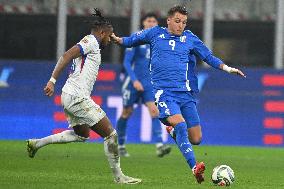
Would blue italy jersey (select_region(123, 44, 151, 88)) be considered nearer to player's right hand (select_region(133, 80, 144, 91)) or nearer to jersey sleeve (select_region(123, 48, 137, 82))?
jersey sleeve (select_region(123, 48, 137, 82))

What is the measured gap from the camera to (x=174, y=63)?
1289cm

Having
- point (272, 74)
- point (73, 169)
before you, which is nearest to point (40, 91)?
point (272, 74)

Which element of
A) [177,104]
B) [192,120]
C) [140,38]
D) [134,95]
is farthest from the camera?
[134,95]

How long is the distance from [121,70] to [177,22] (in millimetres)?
7403

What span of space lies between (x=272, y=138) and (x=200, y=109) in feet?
5.07

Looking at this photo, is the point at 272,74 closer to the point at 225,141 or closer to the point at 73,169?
the point at 225,141

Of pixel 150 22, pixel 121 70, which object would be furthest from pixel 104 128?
pixel 121 70

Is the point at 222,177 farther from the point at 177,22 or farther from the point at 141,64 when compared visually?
the point at 141,64

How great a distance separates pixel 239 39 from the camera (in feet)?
73.5

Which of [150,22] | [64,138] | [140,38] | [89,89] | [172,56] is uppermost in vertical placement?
[140,38]

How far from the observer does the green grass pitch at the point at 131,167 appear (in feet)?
40.0

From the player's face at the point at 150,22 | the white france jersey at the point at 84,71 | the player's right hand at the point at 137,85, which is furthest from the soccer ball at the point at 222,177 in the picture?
the player's face at the point at 150,22

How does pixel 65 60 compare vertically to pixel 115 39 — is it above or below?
below

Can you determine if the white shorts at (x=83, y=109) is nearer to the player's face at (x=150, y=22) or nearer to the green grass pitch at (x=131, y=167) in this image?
the green grass pitch at (x=131, y=167)
